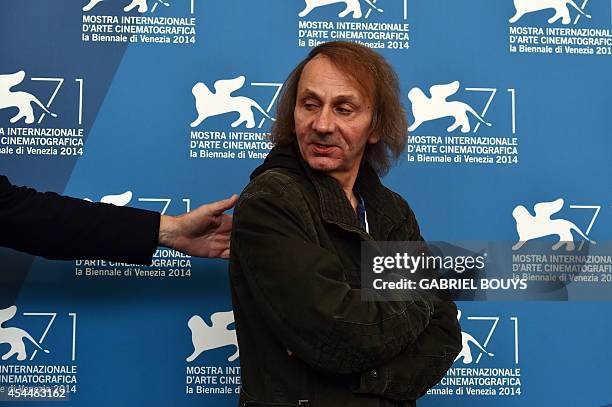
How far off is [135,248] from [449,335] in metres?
0.74

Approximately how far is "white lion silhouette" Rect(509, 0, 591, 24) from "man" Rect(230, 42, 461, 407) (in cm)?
75

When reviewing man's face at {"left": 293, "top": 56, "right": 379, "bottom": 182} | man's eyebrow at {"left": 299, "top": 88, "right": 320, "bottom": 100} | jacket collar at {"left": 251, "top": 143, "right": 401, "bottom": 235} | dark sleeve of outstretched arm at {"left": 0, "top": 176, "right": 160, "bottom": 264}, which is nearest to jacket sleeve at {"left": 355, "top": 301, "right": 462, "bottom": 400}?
jacket collar at {"left": 251, "top": 143, "right": 401, "bottom": 235}

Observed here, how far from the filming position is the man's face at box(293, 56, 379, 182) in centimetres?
138

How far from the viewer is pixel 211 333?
1.90 m

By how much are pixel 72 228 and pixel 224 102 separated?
526mm

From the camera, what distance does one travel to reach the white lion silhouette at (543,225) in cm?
198

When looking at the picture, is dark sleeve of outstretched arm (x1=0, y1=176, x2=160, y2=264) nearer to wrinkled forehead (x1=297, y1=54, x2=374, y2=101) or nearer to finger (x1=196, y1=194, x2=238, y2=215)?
finger (x1=196, y1=194, x2=238, y2=215)

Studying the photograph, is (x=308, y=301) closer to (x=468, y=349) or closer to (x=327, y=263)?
(x=327, y=263)

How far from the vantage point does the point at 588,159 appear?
202cm

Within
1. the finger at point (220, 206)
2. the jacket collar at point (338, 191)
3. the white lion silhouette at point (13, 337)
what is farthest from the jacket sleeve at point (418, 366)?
the white lion silhouette at point (13, 337)

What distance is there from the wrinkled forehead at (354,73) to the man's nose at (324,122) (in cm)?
7

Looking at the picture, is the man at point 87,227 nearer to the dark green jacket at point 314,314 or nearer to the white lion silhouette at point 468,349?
the dark green jacket at point 314,314

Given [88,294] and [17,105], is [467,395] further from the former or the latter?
[17,105]

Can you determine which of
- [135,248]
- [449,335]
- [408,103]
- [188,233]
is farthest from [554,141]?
[135,248]
